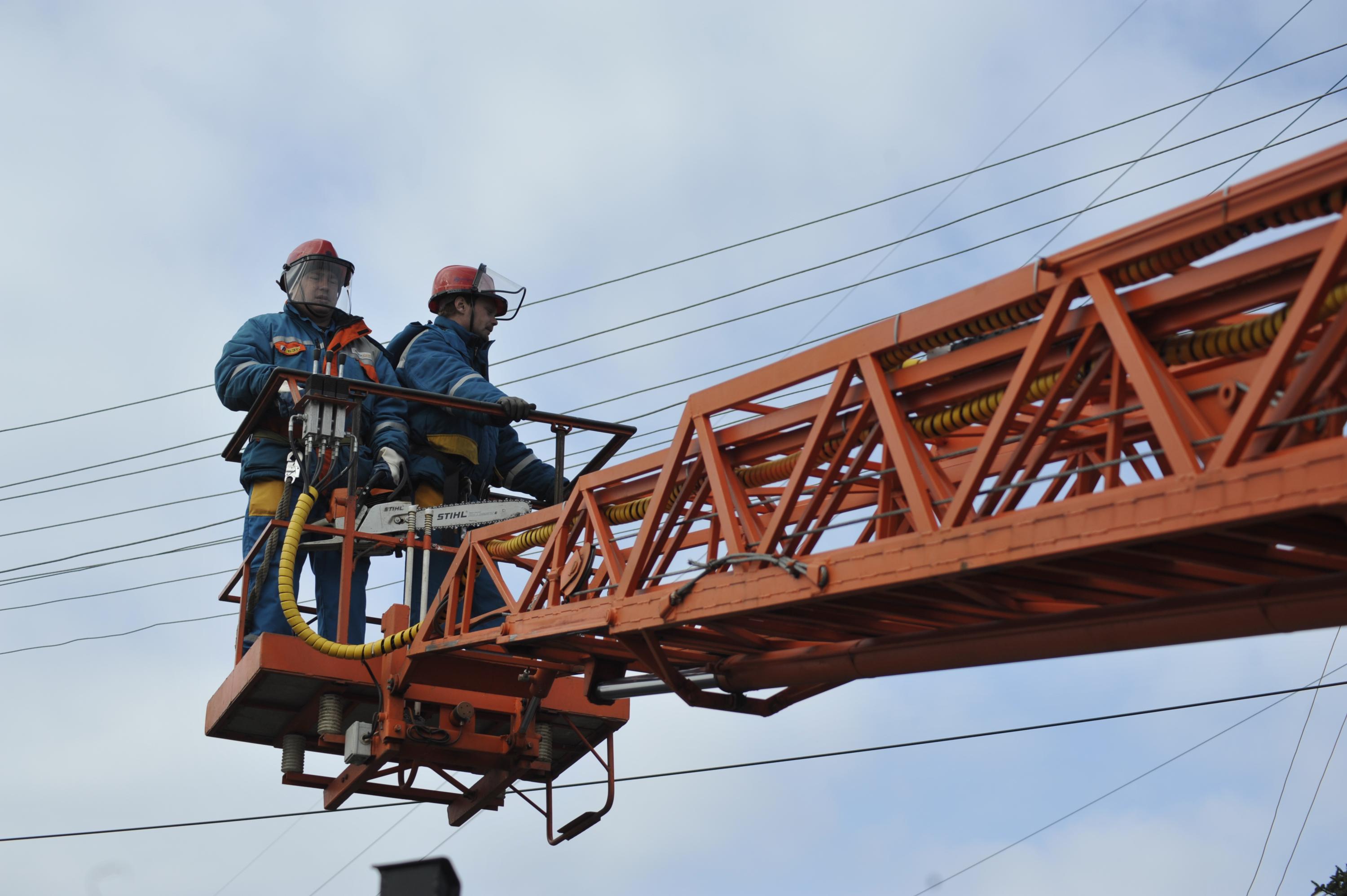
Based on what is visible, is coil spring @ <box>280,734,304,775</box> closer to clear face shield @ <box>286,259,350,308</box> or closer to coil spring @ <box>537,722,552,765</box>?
coil spring @ <box>537,722,552,765</box>

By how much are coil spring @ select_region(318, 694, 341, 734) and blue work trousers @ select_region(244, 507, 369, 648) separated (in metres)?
0.75

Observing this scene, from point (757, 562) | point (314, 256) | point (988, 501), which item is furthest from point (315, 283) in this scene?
point (988, 501)

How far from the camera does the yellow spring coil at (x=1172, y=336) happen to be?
612cm

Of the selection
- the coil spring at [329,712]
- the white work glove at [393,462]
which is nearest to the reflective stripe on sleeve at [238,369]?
the white work glove at [393,462]

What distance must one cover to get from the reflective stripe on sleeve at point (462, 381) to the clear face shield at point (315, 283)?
1695 mm

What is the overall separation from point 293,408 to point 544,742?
3158 millimetres

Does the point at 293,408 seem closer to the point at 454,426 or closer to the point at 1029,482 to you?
the point at 454,426

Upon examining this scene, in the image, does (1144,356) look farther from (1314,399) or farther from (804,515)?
(804,515)

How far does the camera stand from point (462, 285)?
1428cm

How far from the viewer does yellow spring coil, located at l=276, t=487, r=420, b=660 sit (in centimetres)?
1054

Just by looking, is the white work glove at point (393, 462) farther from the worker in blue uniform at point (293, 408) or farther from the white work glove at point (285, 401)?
the white work glove at point (285, 401)

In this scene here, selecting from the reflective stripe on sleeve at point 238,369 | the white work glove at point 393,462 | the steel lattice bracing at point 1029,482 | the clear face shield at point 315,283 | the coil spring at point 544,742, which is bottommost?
the steel lattice bracing at point 1029,482

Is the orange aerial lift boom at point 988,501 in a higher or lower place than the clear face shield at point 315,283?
lower

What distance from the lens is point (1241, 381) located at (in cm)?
665
